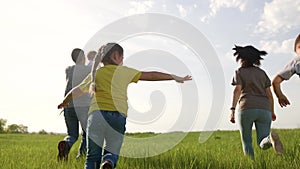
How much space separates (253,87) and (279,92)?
0.92 meters

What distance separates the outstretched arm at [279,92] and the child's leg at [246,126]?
79 cm

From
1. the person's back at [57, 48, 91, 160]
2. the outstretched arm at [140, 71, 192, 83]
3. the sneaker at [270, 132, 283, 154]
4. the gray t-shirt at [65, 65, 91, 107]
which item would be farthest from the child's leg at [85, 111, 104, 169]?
the gray t-shirt at [65, 65, 91, 107]

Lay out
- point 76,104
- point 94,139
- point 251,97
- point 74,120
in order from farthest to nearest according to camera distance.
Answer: point 74,120 → point 76,104 → point 251,97 → point 94,139

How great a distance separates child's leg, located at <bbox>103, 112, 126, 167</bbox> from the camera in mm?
4266

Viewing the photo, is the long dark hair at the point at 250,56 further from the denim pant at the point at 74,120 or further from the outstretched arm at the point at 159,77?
the denim pant at the point at 74,120

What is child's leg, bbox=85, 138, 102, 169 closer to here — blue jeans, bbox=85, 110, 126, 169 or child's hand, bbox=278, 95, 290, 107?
blue jeans, bbox=85, 110, 126, 169

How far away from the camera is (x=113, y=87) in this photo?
439cm

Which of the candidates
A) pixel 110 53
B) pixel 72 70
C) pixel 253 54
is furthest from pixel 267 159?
pixel 72 70

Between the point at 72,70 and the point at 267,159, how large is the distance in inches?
160

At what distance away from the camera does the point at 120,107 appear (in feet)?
14.3

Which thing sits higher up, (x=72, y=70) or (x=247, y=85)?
(x=72, y=70)

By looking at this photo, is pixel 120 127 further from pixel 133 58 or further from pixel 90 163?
pixel 133 58

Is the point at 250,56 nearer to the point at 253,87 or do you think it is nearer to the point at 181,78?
the point at 253,87

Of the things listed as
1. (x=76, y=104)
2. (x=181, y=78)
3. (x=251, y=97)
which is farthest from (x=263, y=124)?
(x=76, y=104)
